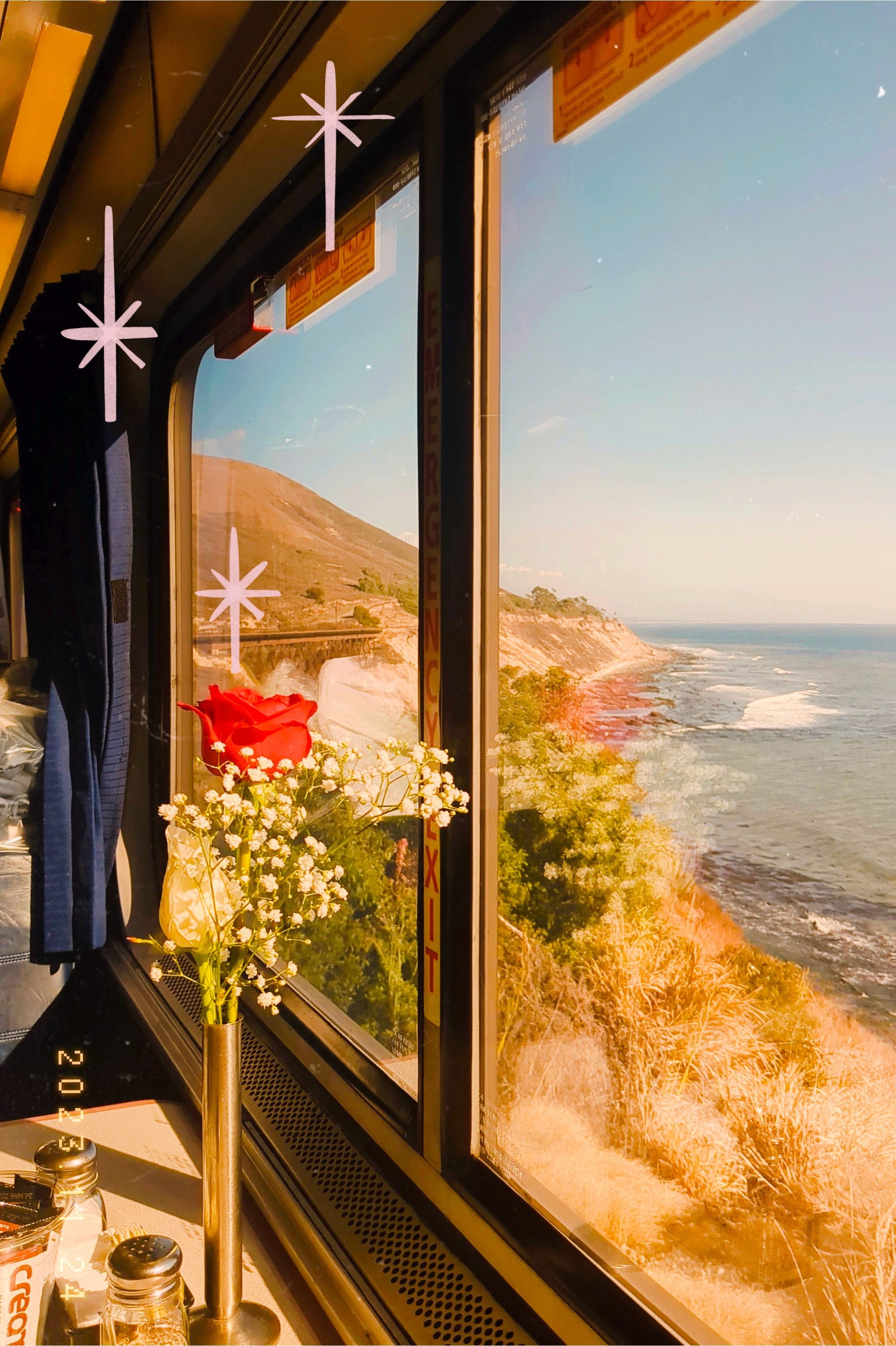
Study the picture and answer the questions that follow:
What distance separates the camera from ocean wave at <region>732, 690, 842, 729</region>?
2.16ft

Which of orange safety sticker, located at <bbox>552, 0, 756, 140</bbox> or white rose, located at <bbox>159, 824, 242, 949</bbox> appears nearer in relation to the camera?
orange safety sticker, located at <bbox>552, 0, 756, 140</bbox>

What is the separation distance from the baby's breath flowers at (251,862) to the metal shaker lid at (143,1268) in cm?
20

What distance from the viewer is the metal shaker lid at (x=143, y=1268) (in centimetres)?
75

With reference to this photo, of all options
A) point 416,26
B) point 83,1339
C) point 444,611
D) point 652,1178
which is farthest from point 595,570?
point 83,1339

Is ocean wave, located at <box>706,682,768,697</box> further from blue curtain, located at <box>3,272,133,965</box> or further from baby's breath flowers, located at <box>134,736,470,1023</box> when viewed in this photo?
blue curtain, located at <box>3,272,133,965</box>

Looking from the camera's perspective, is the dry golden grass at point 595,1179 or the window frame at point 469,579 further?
the window frame at point 469,579

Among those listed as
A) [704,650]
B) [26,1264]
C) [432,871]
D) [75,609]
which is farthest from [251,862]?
[75,609]

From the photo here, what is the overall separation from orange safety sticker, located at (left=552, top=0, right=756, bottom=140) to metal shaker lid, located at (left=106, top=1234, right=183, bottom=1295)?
1.18 m

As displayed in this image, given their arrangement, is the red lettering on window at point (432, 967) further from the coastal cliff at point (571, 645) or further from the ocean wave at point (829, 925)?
the ocean wave at point (829, 925)

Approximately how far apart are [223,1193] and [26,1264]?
190 mm

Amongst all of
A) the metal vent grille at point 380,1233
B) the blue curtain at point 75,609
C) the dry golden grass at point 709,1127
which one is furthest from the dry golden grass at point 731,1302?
the blue curtain at point 75,609

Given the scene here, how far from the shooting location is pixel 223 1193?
90 centimetres

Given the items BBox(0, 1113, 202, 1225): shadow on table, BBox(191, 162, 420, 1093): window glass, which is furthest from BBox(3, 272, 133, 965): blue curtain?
BBox(0, 1113, 202, 1225): shadow on table

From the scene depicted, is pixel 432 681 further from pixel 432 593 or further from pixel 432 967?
pixel 432 967
